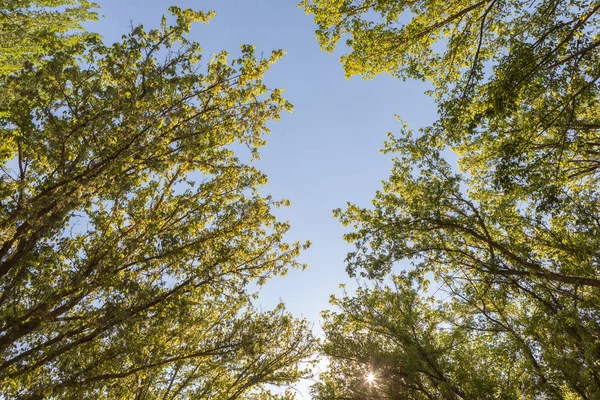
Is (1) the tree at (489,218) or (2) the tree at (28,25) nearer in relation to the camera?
(1) the tree at (489,218)

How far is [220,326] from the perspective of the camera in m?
9.38

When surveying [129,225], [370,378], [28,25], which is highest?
[28,25]

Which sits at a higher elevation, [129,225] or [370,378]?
[129,225]

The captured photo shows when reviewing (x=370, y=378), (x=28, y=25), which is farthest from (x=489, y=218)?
(x=28, y=25)

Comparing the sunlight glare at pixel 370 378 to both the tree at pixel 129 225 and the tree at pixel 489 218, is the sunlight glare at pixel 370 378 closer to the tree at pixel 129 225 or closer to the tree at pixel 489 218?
the tree at pixel 489 218

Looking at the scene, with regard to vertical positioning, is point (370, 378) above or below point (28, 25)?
below

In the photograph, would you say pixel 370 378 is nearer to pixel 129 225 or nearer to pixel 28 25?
pixel 129 225

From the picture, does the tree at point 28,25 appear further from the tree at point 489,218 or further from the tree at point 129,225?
the tree at point 489,218

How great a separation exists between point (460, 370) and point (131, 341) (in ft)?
33.7

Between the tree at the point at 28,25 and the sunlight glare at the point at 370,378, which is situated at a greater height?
the tree at the point at 28,25

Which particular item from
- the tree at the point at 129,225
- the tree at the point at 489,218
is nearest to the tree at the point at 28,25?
the tree at the point at 129,225

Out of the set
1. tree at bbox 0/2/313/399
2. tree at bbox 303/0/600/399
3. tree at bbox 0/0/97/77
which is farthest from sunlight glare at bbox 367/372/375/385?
tree at bbox 0/0/97/77

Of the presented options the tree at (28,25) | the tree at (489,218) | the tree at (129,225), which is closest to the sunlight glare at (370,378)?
the tree at (489,218)

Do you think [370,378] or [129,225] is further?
[370,378]
